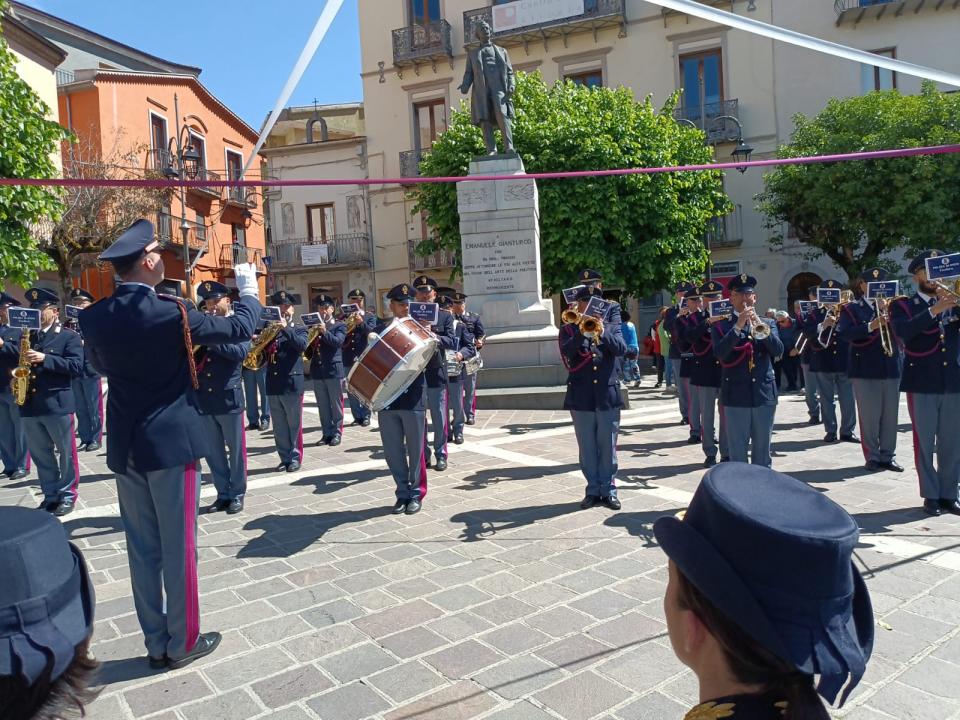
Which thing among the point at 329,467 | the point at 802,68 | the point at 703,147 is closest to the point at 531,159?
the point at 703,147

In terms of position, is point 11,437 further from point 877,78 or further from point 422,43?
point 877,78

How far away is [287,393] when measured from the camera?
28.8 ft

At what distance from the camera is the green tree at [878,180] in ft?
66.0

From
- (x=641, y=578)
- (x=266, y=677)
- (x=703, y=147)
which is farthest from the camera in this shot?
(x=703, y=147)

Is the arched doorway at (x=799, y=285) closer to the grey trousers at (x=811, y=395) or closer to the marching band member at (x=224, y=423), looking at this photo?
the grey trousers at (x=811, y=395)

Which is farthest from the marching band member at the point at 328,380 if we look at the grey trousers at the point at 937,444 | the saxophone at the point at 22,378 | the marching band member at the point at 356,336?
the grey trousers at the point at 937,444

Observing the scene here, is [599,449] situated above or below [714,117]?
below

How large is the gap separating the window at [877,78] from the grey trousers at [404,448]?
24776 millimetres

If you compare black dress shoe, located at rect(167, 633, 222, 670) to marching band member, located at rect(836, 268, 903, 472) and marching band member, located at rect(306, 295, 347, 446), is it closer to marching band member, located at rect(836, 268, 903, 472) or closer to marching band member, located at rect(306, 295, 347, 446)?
marching band member, located at rect(306, 295, 347, 446)

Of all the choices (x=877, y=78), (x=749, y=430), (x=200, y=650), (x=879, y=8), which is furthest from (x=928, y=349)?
(x=879, y=8)

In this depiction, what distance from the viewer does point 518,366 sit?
13.5m

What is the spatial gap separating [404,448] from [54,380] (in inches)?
139

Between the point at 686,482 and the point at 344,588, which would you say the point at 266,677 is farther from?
the point at 686,482

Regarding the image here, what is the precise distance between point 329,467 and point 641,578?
16.1ft
